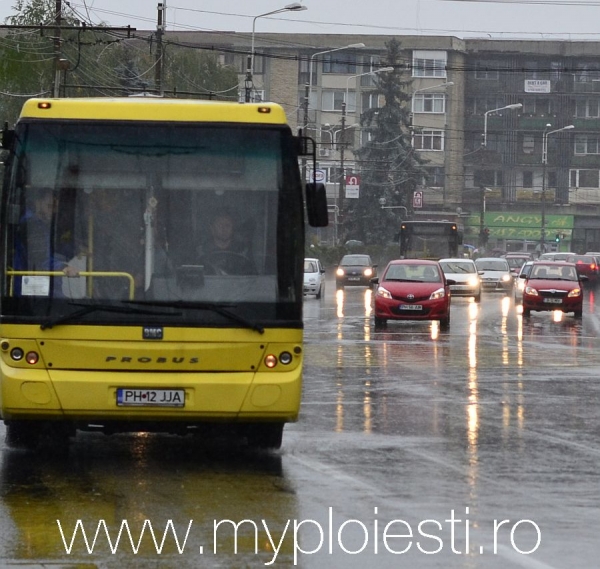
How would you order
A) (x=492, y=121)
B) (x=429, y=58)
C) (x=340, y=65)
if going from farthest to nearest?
(x=492, y=121) < (x=340, y=65) < (x=429, y=58)

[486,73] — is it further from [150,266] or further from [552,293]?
[150,266]

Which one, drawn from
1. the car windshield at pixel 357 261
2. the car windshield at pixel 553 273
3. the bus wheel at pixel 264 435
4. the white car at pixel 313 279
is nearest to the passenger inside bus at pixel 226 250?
the bus wheel at pixel 264 435

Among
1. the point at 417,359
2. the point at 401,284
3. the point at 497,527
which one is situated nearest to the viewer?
the point at 497,527

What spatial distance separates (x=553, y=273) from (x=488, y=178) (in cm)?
7449

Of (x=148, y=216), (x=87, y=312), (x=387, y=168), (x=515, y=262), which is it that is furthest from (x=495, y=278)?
(x=87, y=312)

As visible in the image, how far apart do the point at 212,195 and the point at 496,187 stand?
104 meters

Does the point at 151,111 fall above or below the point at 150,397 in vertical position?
above

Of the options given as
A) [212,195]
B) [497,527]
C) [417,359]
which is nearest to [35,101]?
[212,195]

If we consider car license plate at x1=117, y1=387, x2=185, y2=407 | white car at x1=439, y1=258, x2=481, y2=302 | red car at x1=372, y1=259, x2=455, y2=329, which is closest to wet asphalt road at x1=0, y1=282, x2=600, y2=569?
car license plate at x1=117, y1=387, x2=185, y2=407

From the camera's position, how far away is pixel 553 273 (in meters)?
40.1

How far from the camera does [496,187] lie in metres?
113

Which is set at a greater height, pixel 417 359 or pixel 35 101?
pixel 35 101

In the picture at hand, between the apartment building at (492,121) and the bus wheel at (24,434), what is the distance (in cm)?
9714

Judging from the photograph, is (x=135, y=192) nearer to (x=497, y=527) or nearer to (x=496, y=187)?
(x=497, y=527)
